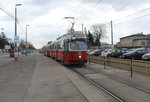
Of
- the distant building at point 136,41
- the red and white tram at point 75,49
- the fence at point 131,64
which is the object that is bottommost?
the fence at point 131,64

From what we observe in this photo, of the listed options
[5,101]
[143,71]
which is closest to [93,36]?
[143,71]

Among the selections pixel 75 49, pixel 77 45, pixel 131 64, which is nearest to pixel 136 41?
pixel 77 45

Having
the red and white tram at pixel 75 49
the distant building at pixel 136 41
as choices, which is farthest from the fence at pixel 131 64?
the distant building at pixel 136 41

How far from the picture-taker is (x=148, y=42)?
107 meters

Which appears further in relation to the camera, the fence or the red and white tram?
the red and white tram

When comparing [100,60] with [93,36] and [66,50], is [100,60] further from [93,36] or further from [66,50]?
[93,36]

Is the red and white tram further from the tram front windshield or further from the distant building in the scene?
the distant building

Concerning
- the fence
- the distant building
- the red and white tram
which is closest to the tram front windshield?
the red and white tram

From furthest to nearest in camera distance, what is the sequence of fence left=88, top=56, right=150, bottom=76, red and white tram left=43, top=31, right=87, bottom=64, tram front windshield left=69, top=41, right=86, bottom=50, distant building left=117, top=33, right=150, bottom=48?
1. distant building left=117, top=33, right=150, bottom=48
2. tram front windshield left=69, top=41, right=86, bottom=50
3. red and white tram left=43, top=31, right=87, bottom=64
4. fence left=88, top=56, right=150, bottom=76

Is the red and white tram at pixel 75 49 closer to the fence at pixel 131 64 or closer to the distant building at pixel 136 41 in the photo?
the fence at pixel 131 64

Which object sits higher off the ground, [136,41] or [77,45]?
[136,41]

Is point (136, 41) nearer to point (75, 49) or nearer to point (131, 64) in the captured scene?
point (75, 49)

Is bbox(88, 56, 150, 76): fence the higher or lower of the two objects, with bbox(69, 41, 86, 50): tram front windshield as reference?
lower

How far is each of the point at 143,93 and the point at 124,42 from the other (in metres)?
120
